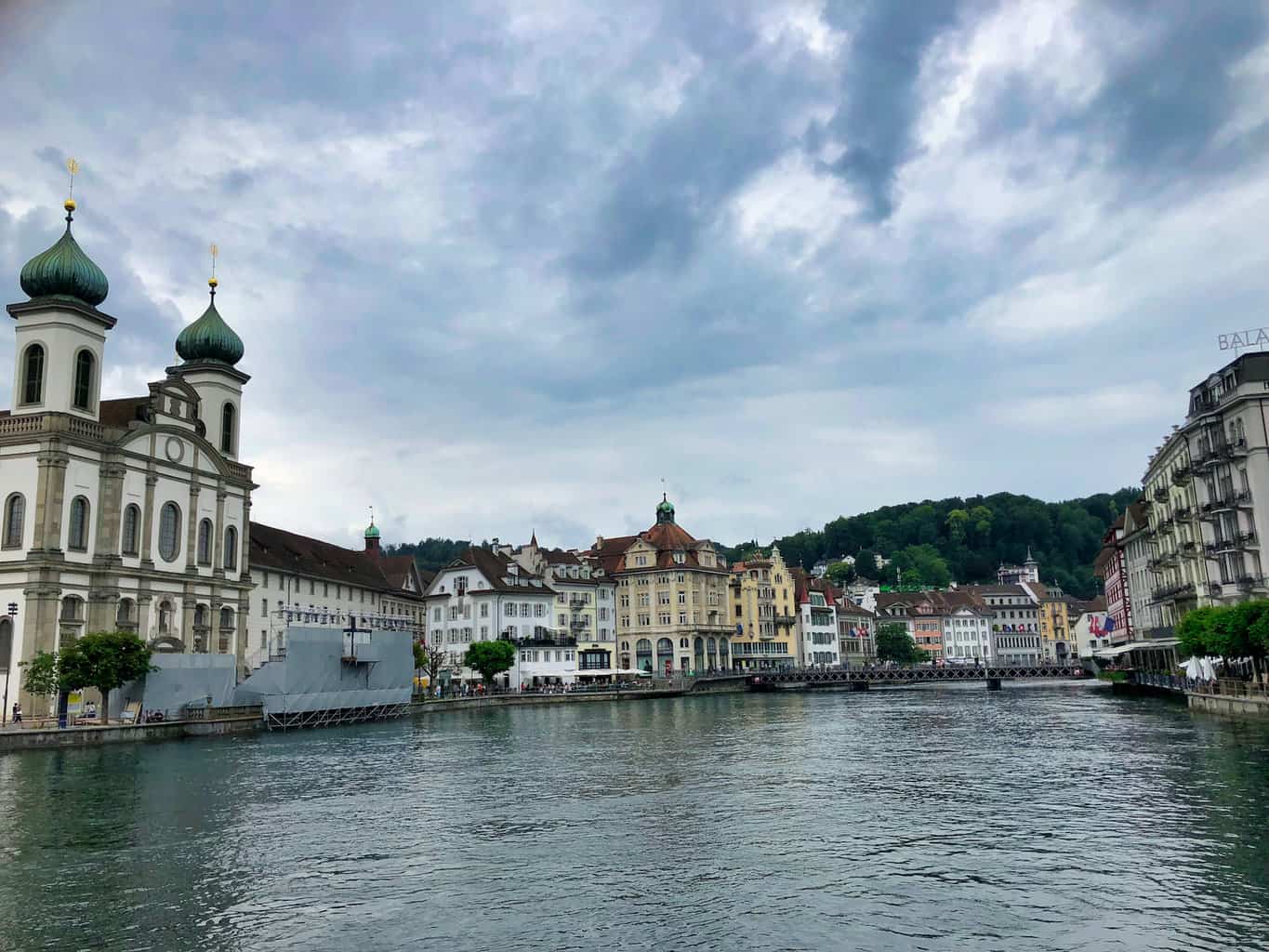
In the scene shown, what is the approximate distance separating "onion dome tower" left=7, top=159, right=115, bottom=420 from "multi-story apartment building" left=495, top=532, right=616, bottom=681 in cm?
6228

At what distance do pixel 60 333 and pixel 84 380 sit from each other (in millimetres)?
3139

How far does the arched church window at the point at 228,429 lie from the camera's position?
8419 cm

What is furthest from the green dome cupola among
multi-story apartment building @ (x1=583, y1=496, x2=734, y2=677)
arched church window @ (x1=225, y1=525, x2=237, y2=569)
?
arched church window @ (x1=225, y1=525, x2=237, y2=569)

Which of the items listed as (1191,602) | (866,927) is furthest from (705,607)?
(866,927)

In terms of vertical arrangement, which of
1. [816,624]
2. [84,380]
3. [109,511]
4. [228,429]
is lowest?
[816,624]

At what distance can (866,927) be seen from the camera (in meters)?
17.9

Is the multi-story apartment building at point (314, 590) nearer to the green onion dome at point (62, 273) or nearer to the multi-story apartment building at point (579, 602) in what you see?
the multi-story apartment building at point (579, 602)

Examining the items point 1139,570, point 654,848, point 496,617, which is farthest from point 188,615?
point 1139,570

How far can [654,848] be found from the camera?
2472 cm

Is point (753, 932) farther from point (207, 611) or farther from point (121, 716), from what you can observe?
point (207, 611)

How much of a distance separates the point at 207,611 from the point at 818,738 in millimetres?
44777

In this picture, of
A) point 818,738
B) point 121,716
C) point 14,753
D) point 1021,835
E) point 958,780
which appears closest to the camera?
point 1021,835

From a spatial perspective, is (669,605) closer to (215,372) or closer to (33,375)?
(215,372)

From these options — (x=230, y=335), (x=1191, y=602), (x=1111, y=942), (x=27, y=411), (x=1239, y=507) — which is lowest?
(x=1111, y=942)
